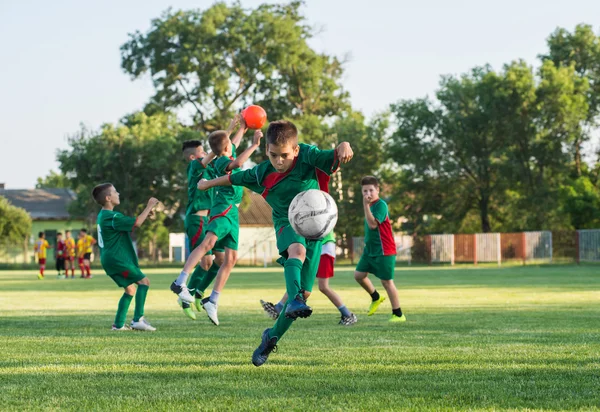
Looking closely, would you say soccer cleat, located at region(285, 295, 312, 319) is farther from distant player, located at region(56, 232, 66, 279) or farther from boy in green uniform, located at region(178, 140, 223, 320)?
distant player, located at region(56, 232, 66, 279)

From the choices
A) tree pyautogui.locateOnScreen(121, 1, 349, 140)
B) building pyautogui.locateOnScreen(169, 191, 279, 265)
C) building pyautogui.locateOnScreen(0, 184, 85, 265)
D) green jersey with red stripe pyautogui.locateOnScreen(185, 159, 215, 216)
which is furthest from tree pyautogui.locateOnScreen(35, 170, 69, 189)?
green jersey with red stripe pyautogui.locateOnScreen(185, 159, 215, 216)

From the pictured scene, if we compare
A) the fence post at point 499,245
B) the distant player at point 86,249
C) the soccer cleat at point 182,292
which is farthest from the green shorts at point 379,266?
the fence post at point 499,245

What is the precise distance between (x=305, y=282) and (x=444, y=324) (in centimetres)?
398

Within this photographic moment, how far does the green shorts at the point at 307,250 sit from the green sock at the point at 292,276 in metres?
0.14

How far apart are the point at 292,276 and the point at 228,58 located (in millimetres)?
54497

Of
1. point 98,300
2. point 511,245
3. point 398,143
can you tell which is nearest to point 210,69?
point 398,143

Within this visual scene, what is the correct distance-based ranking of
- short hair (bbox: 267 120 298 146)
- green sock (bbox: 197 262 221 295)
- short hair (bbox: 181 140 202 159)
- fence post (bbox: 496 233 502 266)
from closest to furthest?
short hair (bbox: 267 120 298 146), short hair (bbox: 181 140 202 159), green sock (bbox: 197 262 221 295), fence post (bbox: 496 233 502 266)

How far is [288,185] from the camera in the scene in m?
6.78

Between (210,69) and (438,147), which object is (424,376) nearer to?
(438,147)

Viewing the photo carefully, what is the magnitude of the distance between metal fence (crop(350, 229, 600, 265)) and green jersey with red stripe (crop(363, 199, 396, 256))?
125ft

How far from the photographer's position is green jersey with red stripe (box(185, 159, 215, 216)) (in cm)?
1094

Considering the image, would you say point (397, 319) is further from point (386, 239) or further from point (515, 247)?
point (515, 247)

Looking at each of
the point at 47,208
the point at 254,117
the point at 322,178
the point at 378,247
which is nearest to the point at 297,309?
the point at 322,178

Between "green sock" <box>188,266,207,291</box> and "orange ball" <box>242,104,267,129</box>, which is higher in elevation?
"orange ball" <box>242,104,267,129</box>
